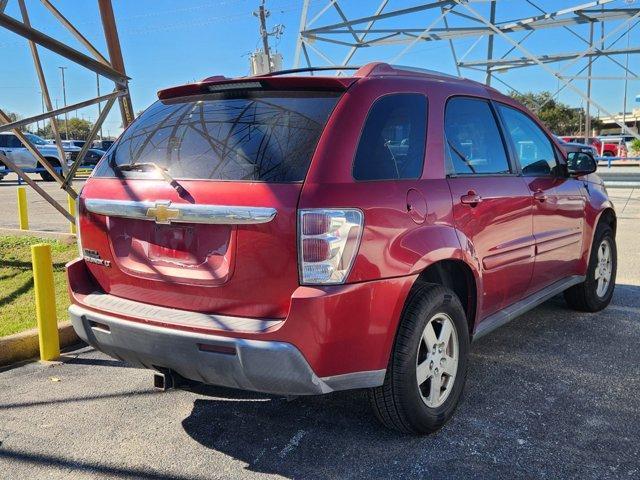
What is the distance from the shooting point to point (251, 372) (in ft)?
8.39

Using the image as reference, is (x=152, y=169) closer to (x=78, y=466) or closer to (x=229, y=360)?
(x=229, y=360)

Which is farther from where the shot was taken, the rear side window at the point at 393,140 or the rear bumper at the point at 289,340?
the rear side window at the point at 393,140

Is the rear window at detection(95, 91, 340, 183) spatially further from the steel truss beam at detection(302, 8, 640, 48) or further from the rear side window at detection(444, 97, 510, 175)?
the steel truss beam at detection(302, 8, 640, 48)

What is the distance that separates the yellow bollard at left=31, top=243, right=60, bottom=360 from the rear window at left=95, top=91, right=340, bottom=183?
140 centimetres

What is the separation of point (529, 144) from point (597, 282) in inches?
64.3

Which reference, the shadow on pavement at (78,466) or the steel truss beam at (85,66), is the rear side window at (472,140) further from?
the steel truss beam at (85,66)

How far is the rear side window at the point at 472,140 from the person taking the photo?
347 cm

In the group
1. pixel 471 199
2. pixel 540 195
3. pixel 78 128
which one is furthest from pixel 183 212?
pixel 78 128

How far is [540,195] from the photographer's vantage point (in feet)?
13.9

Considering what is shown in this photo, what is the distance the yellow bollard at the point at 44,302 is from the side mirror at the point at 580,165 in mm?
4040

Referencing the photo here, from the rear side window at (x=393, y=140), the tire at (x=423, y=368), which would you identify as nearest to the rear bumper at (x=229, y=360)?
the tire at (x=423, y=368)

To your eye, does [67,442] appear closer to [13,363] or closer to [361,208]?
[13,363]

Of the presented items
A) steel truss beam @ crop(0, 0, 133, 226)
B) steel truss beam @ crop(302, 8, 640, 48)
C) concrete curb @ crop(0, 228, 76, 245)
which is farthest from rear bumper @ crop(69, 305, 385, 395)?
steel truss beam @ crop(302, 8, 640, 48)

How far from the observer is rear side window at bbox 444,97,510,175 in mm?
3469
